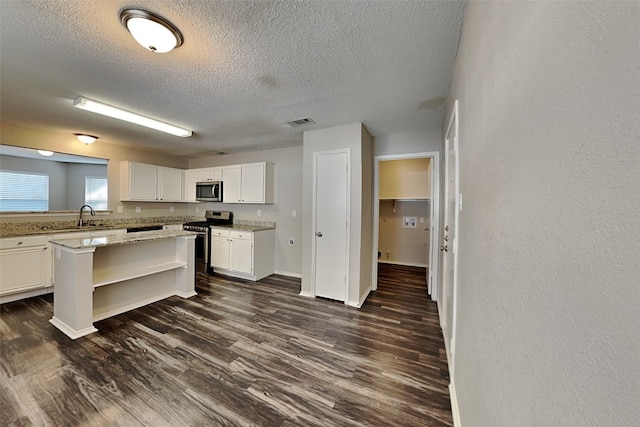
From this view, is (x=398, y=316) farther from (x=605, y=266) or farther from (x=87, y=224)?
(x=87, y=224)

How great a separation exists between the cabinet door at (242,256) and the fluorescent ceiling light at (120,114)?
1886 mm

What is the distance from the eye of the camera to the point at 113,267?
2.64 metres

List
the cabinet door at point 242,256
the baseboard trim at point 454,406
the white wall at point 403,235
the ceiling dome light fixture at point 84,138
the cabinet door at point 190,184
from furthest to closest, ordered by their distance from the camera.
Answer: the cabinet door at point 190,184, the white wall at point 403,235, the cabinet door at point 242,256, the ceiling dome light fixture at point 84,138, the baseboard trim at point 454,406

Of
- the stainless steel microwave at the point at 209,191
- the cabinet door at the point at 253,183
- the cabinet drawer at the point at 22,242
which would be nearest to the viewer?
the cabinet drawer at the point at 22,242

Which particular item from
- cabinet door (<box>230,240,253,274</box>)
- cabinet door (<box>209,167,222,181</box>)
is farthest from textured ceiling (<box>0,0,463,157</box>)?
cabinet door (<box>230,240,253,274</box>)

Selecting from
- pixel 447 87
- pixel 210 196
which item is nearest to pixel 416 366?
pixel 447 87

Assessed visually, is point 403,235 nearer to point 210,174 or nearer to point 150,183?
point 210,174

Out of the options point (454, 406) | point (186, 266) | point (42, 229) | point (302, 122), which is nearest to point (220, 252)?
point (186, 266)

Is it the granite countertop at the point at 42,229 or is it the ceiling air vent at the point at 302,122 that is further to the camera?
the granite countertop at the point at 42,229

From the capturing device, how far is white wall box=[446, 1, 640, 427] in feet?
0.99

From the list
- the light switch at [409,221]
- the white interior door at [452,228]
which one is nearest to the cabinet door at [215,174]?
the light switch at [409,221]

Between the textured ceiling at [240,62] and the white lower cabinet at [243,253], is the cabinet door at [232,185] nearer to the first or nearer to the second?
the white lower cabinet at [243,253]

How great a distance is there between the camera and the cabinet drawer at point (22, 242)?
2893mm

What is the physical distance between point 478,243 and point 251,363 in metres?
1.90
